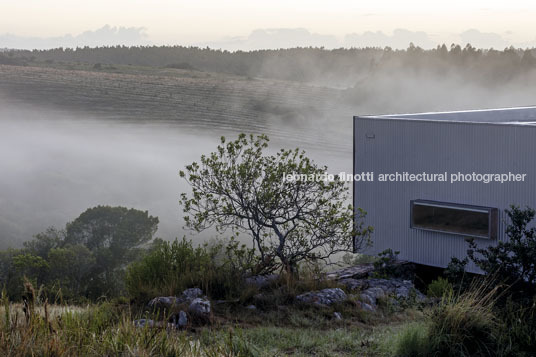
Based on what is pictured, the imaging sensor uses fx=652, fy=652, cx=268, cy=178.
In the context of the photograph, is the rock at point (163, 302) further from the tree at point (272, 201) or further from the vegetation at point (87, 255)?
the vegetation at point (87, 255)

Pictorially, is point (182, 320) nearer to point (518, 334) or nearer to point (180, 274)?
point (180, 274)

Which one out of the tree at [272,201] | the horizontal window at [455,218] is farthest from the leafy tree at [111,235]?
the horizontal window at [455,218]

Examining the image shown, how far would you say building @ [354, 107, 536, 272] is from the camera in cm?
1101

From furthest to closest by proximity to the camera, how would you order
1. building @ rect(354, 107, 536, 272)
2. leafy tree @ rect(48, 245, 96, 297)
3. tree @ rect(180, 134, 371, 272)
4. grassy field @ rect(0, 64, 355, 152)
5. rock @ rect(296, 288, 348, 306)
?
1. grassy field @ rect(0, 64, 355, 152)
2. leafy tree @ rect(48, 245, 96, 297)
3. building @ rect(354, 107, 536, 272)
4. tree @ rect(180, 134, 371, 272)
5. rock @ rect(296, 288, 348, 306)

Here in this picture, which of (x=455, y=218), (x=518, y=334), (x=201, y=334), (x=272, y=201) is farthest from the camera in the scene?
(x=455, y=218)

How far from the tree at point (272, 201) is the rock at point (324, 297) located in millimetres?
2198

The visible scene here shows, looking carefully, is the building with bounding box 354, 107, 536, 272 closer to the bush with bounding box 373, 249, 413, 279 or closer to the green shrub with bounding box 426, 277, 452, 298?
the bush with bounding box 373, 249, 413, 279

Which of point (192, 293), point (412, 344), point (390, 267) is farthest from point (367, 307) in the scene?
point (390, 267)

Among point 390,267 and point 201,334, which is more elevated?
point 201,334

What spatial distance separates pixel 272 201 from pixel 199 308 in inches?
149

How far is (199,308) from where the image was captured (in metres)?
6.96

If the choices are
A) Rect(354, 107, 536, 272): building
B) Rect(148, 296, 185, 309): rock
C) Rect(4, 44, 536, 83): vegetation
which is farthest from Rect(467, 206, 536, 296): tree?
Rect(4, 44, 536, 83): vegetation

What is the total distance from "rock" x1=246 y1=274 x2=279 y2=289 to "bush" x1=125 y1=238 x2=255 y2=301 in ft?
0.47

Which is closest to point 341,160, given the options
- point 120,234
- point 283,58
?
point 283,58
